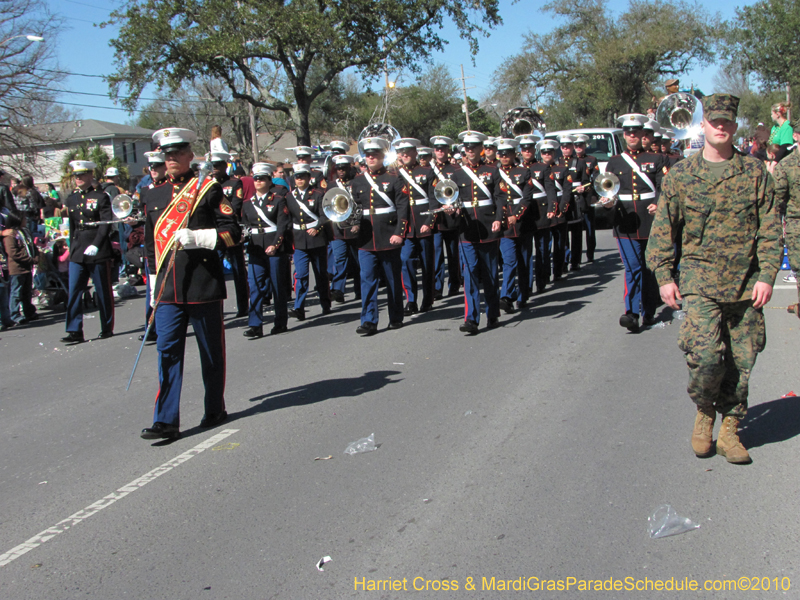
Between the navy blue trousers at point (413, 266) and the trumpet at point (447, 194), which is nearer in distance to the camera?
the trumpet at point (447, 194)

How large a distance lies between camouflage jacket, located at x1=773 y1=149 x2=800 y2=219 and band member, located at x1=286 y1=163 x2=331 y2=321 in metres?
6.15

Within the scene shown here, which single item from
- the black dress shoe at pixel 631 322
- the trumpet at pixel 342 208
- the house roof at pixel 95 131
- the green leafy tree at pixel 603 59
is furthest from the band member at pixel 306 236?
the house roof at pixel 95 131

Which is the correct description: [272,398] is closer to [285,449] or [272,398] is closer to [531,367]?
[285,449]

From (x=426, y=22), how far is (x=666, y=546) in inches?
969

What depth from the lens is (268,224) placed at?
977cm

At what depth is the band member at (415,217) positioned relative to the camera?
9711mm

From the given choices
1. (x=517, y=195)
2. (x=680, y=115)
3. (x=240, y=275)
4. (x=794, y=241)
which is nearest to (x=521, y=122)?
(x=680, y=115)

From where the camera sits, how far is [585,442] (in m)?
5.05

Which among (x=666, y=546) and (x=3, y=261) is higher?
(x=3, y=261)

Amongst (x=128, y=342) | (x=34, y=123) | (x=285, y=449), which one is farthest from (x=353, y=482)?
(x=34, y=123)

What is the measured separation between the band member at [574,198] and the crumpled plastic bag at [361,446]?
7298mm

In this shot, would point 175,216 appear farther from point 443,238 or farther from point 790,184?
point 443,238

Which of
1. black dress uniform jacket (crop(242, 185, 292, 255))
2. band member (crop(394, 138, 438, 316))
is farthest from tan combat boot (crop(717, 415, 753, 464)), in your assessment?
black dress uniform jacket (crop(242, 185, 292, 255))

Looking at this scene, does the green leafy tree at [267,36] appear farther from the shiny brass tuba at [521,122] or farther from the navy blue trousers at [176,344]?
the navy blue trousers at [176,344]
